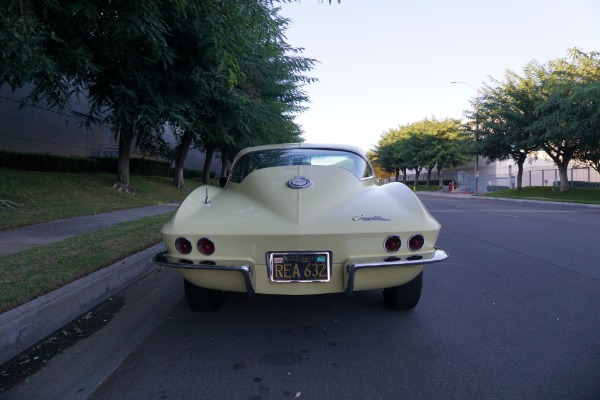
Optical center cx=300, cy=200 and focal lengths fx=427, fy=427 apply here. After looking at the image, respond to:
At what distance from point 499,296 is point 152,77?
12.4 m

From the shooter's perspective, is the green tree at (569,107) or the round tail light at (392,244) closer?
the round tail light at (392,244)

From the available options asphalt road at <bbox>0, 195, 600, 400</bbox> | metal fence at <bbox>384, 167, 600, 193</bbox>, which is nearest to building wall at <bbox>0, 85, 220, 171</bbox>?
asphalt road at <bbox>0, 195, 600, 400</bbox>

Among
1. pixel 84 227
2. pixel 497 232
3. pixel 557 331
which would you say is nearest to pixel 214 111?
pixel 84 227

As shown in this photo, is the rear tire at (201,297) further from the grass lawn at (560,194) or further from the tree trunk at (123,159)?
the grass lawn at (560,194)

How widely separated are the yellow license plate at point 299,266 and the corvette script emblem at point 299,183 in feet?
2.17

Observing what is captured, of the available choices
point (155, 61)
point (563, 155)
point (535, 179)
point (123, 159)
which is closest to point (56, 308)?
point (155, 61)

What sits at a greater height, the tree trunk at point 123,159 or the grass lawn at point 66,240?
the tree trunk at point 123,159

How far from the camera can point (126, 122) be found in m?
14.9

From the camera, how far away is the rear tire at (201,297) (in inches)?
156

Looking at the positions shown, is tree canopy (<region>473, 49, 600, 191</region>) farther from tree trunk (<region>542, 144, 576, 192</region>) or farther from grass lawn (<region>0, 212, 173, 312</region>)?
grass lawn (<region>0, 212, 173, 312</region>)

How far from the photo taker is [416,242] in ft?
10.8

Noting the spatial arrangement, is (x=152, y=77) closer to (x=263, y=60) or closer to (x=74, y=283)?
(x=263, y=60)

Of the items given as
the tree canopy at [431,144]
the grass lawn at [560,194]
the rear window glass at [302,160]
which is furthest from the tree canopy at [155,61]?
the tree canopy at [431,144]

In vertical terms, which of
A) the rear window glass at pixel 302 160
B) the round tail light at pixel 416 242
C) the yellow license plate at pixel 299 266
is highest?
the rear window glass at pixel 302 160
